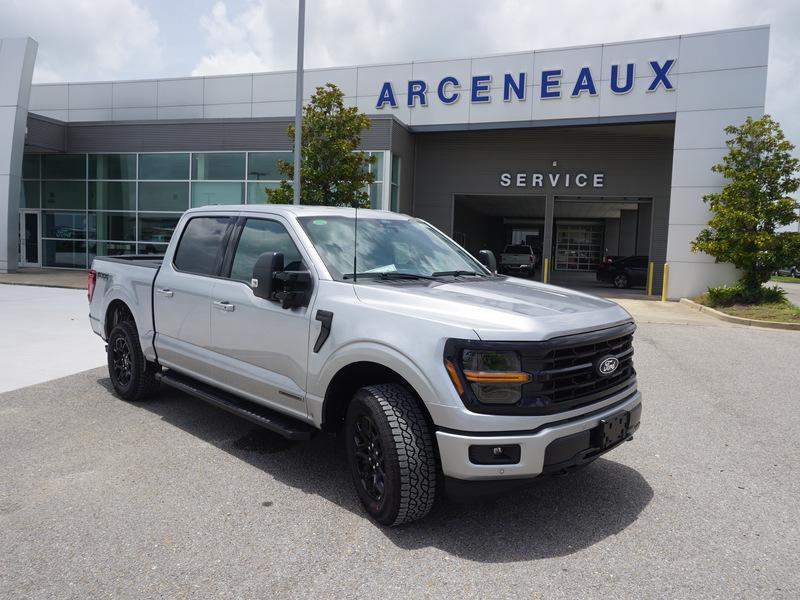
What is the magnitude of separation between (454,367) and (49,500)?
2651mm

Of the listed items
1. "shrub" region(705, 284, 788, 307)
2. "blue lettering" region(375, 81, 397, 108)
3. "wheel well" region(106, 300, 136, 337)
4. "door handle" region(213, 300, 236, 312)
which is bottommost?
"shrub" region(705, 284, 788, 307)

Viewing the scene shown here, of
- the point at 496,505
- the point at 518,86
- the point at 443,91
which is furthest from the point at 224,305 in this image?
the point at 443,91

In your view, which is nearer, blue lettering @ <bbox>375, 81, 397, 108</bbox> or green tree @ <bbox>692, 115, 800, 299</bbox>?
green tree @ <bbox>692, 115, 800, 299</bbox>

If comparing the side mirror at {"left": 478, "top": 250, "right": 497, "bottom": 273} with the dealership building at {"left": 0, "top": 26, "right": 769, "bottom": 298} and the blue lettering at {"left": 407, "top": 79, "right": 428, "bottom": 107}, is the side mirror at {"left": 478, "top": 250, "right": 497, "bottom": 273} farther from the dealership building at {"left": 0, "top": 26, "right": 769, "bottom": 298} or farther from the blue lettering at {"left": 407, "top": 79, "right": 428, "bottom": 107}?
the blue lettering at {"left": 407, "top": 79, "right": 428, "bottom": 107}

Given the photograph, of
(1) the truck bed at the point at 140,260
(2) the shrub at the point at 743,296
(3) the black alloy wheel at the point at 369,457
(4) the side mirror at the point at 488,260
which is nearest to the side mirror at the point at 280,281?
(3) the black alloy wheel at the point at 369,457

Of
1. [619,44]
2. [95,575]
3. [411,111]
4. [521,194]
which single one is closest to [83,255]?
[411,111]

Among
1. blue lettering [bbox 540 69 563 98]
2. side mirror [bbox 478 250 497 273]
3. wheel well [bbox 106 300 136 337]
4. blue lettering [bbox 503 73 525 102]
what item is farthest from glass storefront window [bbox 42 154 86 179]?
side mirror [bbox 478 250 497 273]

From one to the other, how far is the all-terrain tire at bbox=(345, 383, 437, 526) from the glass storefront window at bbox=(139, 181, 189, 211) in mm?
20301

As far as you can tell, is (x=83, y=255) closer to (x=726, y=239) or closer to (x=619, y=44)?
(x=619, y=44)

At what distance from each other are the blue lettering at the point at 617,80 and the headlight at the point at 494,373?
18955 mm

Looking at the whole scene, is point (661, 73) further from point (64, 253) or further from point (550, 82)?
point (64, 253)

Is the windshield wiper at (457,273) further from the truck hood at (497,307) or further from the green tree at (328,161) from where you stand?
the green tree at (328,161)

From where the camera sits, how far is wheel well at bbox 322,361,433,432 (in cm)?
365

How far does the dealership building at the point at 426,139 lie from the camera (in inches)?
731
